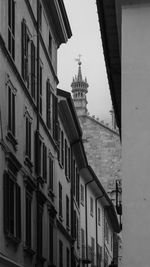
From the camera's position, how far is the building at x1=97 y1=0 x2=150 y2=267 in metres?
18.2

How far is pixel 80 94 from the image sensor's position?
12306 centimetres

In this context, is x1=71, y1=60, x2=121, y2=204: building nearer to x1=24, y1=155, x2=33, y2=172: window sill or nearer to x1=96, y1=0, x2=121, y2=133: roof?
x1=24, y1=155, x2=33, y2=172: window sill

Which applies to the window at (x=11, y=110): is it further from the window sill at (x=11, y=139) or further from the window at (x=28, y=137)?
the window at (x=28, y=137)

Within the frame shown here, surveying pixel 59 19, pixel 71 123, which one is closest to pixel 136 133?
pixel 59 19

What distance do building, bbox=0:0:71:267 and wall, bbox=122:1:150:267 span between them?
9.47m

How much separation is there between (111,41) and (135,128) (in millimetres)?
5956

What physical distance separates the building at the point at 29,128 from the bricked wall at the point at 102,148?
46798 mm

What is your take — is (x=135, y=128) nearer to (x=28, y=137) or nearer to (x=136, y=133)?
(x=136, y=133)

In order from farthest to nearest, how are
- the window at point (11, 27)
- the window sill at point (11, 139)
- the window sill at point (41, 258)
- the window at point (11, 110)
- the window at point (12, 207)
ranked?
the window sill at point (41, 258) → the window at point (11, 27) → the window at point (11, 110) → the window sill at point (11, 139) → the window at point (12, 207)

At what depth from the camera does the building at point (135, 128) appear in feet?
59.6

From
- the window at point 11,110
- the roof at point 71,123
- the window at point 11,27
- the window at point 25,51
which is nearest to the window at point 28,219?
the window at point 11,110

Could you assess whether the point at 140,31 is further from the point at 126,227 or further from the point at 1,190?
the point at 1,190

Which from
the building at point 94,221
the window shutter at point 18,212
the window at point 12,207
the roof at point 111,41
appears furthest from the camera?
the building at point 94,221

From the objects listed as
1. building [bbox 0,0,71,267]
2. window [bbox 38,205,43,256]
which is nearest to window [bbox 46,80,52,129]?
building [bbox 0,0,71,267]
